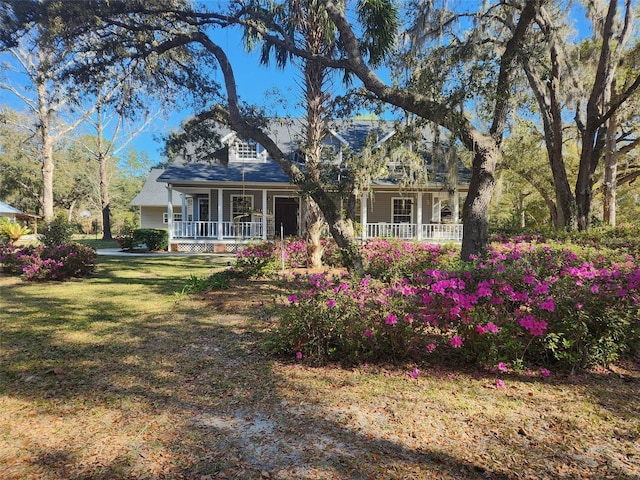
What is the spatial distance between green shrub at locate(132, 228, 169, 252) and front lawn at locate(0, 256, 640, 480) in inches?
533

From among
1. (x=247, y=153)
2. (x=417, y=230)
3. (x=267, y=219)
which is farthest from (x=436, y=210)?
(x=247, y=153)

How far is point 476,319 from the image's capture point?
334cm

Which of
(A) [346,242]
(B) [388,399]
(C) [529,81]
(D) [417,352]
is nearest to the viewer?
(B) [388,399]

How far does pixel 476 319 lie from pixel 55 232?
38.8 ft

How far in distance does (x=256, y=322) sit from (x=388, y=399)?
2.66 m

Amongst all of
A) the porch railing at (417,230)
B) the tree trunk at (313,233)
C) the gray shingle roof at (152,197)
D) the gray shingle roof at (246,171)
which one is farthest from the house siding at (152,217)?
the tree trunk at (313,233)

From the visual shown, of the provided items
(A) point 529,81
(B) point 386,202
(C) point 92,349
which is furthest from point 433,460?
(B) point 386,202

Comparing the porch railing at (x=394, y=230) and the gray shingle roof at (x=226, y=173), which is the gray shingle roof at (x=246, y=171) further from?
the porch railing at (x=394, y=230)

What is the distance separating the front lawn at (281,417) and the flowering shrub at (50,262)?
485 cm

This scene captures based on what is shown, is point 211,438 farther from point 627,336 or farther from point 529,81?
point 529,81

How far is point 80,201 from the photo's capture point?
4447 centimetres

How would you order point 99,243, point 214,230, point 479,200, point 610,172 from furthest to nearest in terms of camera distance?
point 99,243 < point 214,230 < point 610,172 < point 479,200

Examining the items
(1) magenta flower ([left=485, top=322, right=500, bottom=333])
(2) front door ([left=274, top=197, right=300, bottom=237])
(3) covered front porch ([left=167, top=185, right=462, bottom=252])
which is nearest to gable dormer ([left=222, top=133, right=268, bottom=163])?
(3) covered front porch ([left=167, top=185, right=462, bottom=252])

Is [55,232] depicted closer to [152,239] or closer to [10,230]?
[152,239]
